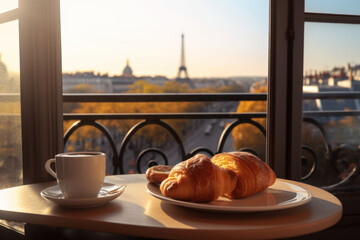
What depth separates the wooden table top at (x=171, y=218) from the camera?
556 mm

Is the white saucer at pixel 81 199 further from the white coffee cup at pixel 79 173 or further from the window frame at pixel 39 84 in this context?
the window frame at pixel 39 84

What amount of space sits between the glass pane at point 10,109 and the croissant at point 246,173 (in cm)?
96

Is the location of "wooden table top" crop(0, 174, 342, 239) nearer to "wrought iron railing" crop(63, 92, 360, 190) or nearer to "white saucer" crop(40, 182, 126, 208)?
"white saucer" crop(40, 182, 126, 208)

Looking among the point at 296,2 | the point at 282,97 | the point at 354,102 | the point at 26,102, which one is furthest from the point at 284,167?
the point at 26,102

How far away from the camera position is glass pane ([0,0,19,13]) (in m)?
1.35

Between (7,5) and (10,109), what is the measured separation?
15.4 inches

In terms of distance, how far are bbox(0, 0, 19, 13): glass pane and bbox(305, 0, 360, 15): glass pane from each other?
112 centimetres

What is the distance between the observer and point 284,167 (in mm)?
1493

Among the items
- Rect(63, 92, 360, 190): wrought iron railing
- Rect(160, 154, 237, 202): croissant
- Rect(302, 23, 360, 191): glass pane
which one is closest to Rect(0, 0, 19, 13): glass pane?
Rect(63, 92, 360, 190): wrought iron railing

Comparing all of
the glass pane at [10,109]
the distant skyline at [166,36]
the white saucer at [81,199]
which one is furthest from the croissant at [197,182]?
the distant skyline at [166,36]

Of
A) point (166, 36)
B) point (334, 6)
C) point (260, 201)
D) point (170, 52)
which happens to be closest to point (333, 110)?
point (334, 6)

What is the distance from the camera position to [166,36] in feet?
34.5

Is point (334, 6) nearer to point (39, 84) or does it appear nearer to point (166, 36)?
point (39, 84)

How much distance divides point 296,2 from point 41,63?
0.96 m
